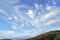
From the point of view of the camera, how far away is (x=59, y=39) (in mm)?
41062

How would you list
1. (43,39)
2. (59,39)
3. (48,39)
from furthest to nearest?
(43,39), (48,39), (59,39)

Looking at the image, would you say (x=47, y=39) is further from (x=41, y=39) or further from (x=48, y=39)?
(x=41, y=39)

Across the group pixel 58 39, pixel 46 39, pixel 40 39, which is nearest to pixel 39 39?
pixel 40 39

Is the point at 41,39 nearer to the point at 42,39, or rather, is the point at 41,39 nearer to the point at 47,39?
the point at 42,39

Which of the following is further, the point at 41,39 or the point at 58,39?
the point at 41,39

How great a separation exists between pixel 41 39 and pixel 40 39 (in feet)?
1.64

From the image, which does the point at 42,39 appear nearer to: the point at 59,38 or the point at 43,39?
the point at 43,39

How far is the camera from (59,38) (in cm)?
4134

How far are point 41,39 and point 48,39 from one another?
5782 millimetres

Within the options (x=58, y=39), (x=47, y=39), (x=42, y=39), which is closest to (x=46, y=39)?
(x=47, y=39)

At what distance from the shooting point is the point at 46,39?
52375mm

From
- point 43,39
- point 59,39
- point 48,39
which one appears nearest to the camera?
point 59,39

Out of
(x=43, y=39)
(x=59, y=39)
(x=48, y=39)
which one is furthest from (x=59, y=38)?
(x=43, y=39)

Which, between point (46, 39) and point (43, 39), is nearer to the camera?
point (46, 39)
